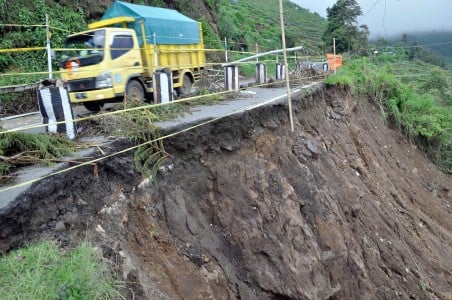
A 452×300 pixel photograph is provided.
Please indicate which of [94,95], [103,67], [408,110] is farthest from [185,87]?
[408,110]

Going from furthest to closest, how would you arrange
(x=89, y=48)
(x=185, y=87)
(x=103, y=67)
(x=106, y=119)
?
(x=185, y=87) < (x=89, y=48) < (x=103, y=67) < (x=106, y=119)

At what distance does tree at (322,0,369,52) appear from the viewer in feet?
108

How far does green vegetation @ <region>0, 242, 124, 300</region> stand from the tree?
31.3m

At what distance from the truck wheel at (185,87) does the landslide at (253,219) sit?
3.37 metres

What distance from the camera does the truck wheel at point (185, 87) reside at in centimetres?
1170

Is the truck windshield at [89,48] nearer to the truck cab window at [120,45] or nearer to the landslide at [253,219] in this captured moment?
the truck cab window at [120,45]

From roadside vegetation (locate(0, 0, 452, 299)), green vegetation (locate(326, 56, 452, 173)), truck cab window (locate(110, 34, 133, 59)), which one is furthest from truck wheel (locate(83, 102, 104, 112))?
green vegetation (locate(326, 56, 452, 173))

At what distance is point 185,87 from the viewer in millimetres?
12047

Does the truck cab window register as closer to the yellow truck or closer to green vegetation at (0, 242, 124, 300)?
the yellow truck

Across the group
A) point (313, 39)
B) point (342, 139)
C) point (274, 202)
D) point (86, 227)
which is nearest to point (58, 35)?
point (342, 139)

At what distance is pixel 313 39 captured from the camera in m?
50.6

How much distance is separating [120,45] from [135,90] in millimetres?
1013

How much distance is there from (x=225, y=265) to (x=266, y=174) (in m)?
2.00

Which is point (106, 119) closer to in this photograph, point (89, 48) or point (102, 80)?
point (102, 80)
